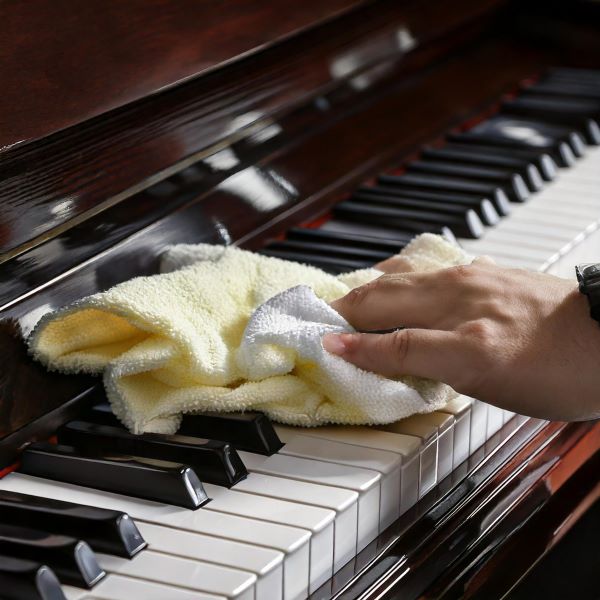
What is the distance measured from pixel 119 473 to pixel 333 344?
0.26 m

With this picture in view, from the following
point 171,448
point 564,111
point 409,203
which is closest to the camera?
point 171,448

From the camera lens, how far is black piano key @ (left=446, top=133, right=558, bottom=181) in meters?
2.08

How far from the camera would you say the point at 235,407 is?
118cm

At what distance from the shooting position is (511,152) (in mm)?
2119

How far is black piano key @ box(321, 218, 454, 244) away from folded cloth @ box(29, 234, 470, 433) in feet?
1.68

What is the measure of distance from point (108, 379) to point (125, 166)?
1.06 feet

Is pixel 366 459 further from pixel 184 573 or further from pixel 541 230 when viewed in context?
pixel 541 230

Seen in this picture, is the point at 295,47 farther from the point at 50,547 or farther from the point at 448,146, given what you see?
the point at 50,547

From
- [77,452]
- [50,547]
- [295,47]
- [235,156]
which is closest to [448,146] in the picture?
[295,47]

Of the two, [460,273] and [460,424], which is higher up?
[460,273]

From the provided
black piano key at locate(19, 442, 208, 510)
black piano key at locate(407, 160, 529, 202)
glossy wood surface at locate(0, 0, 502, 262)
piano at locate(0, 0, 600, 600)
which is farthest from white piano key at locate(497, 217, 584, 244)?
black piano key at locate(19, 442, 208, 510)

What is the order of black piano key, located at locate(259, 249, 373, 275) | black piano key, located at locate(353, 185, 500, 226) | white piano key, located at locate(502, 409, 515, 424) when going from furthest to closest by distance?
black piano key, located at locate(353, 185, 500, 226), black piano key, located at locate(259, 249, 373, 275), white piano key, located at locate(502, 409, 515, 424)

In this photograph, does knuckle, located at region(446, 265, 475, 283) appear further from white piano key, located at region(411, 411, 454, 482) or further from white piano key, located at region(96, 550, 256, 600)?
white piano key, located at region(96, 550, 256, 600)

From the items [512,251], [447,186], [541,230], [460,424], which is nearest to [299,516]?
[460,424]
